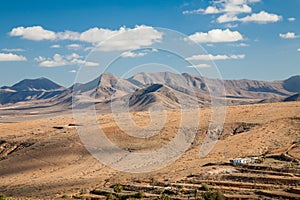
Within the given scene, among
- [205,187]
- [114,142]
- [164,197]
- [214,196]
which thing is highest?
[114,142]

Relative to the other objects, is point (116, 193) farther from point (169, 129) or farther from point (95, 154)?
point (169, 129)

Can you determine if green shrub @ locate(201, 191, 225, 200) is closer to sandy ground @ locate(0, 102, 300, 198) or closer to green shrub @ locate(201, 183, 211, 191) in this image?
green shrub @ locate(201, 183, 211, 191)

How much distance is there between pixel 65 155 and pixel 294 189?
151ft

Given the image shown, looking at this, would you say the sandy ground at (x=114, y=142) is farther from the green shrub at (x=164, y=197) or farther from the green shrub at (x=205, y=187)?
the green shrub at (x=164, y=197)

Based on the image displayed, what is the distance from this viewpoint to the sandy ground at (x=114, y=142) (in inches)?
2048

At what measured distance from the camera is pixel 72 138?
80.9 meters

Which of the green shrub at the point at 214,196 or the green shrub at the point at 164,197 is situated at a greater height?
the green shrub at the point at 214,196

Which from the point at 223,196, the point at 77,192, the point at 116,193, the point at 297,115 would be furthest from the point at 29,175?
the point at 297,115

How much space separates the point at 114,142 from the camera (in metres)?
74.8

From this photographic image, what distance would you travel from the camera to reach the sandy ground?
5203 centimetres

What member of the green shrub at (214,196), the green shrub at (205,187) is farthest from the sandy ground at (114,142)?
the green shrub at (214,196)

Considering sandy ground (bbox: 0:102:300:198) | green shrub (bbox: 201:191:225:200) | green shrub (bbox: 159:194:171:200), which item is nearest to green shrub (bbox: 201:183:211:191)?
green shrub (bbox: 159:194:171:200)

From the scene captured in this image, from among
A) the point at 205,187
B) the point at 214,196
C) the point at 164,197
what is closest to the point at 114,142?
the point at 205,187

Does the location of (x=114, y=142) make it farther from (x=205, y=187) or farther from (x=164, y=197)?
(x=164, y=197)
